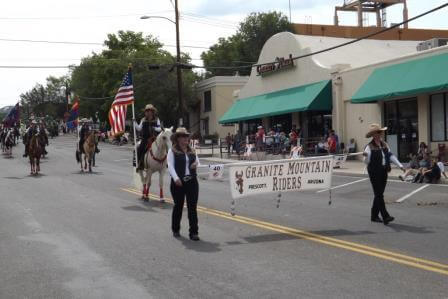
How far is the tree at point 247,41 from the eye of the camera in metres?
72.4

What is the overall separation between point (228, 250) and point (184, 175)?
5.06 feet

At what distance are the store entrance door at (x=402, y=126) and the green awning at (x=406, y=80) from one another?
60.6 inches

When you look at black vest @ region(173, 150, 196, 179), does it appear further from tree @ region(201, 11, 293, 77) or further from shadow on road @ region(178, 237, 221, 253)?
tree @ region(201, 11, 293, 77)

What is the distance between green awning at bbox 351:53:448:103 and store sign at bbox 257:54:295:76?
7.69 metres

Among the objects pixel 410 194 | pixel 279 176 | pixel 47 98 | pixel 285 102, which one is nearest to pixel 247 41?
pixel 285 102

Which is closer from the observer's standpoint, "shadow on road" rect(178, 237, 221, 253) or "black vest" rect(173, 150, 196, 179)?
"shadow on road" rect(178, 237, 221, 253)

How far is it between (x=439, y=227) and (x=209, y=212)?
15.3 feet

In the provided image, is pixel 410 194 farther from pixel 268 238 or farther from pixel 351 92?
pixel 351 92

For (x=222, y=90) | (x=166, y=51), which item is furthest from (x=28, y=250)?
(x=166, y=51)

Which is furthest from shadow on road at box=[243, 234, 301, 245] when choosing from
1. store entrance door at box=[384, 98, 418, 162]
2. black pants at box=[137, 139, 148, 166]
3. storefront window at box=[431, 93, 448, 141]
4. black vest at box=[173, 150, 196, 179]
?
store entrance door at box=[384, 98, 418, 162]

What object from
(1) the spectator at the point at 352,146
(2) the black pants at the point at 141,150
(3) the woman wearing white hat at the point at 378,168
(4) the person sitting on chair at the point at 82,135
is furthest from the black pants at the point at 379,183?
(1) the spectator at the point at 352,146

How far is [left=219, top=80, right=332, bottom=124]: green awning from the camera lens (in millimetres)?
33250

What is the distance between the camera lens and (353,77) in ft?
102

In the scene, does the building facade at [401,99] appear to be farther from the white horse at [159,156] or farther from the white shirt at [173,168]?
the white shirt at [173,168]
